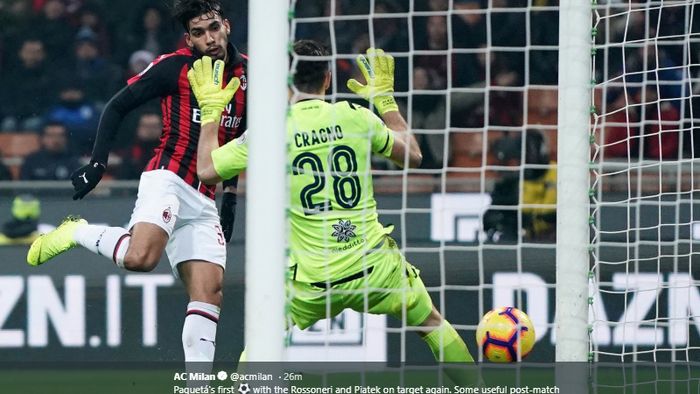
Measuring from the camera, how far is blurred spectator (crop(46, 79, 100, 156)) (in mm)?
7520

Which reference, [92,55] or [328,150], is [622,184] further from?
[92,55]

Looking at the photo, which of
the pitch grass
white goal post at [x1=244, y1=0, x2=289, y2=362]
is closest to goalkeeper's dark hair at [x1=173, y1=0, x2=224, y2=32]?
the pitch grass

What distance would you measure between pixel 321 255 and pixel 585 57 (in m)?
1.71

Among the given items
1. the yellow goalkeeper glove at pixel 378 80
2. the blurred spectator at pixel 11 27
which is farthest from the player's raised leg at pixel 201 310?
the blurred spectator at pixel 11 27

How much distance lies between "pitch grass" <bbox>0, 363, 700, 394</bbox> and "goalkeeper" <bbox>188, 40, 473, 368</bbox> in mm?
758

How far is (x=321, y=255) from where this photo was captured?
16.6 ft

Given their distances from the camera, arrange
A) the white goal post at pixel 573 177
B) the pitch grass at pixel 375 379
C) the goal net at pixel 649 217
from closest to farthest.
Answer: the white goal post at pixel 573 177 < the pitch grass at pixel 375 379 < the goal net at pixel 649 217

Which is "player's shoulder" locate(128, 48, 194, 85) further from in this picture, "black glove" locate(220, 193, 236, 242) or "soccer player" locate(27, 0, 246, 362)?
"black glove" locate(220, 193, 236, 242)

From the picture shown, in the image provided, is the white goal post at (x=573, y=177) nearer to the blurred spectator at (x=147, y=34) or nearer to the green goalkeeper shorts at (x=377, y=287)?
the green goalkeeper shorts at (x=377, y=287)

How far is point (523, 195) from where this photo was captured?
22.8 ft

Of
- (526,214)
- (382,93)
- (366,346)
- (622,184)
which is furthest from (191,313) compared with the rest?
(622,184)

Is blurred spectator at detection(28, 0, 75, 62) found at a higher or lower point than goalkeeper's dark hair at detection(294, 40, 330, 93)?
higher

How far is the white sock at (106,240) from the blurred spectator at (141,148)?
156 centimetres

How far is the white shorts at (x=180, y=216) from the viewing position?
5.52 meters
